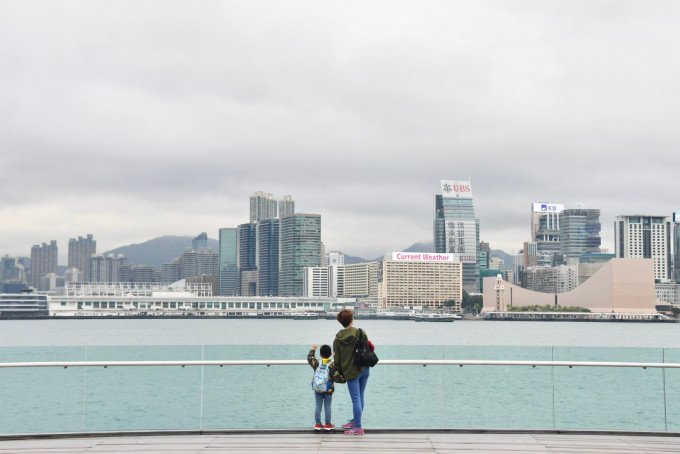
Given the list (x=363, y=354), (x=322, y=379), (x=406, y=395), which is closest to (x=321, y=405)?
(x=322, y=379)

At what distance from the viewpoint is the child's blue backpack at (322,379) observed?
10.8m

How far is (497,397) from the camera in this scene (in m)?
11.2

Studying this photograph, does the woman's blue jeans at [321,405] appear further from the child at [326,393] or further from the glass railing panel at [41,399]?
the glass railing panel at [41,399]

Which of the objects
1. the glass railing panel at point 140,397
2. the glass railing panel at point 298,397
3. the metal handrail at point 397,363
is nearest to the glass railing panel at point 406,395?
the glass railing panel at point 298,397

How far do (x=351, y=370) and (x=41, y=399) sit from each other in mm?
3987

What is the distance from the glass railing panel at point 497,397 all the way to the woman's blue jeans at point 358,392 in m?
1.19

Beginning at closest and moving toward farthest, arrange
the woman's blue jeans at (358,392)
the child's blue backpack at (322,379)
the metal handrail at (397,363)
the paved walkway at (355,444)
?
1. the paved walkway at (355,444)
2. the woman's blue jeans at (358,392)
3. the child's blue backpack at (322,379)
4. the metal handrail at (397,363)

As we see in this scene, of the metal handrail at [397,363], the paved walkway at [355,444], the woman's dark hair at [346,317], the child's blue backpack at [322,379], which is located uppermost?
the woman's dark hair at [346,317]

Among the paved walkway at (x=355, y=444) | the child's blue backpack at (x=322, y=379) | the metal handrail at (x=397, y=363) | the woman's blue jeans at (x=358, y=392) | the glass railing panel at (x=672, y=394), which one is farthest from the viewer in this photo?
the metal handrail at (x=397, y=363)

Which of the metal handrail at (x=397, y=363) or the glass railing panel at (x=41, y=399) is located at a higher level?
the metal handrail at (x=397, y=363)

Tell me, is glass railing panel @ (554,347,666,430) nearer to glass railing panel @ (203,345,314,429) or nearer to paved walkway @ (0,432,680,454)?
paved walkway @ (0,432,680,454)

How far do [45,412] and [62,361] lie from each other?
0.75m

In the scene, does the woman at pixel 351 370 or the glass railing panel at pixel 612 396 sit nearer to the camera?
the woman at pixel 351 370

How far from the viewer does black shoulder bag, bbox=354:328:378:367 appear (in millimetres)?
10625
